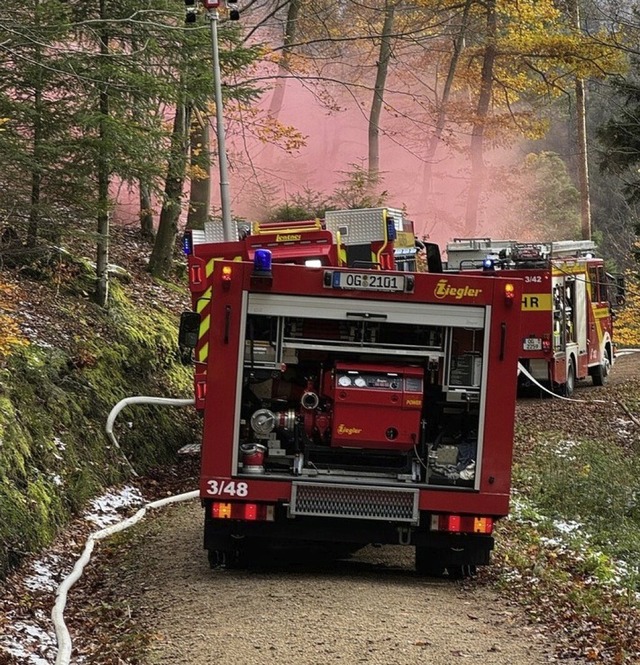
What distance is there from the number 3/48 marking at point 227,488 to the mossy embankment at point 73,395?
6.02ft

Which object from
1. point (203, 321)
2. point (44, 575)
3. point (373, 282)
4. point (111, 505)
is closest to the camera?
point (373, 282)

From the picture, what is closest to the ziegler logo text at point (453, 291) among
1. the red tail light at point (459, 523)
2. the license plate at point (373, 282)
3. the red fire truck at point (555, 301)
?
the license plate at point (373, 282)

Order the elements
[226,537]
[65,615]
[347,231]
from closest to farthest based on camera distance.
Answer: [65,615] < [226,537] < [347,231]

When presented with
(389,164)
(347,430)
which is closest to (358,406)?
(347,430)

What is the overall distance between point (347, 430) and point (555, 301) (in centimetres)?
1311

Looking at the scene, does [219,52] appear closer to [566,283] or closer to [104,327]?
[104,327]

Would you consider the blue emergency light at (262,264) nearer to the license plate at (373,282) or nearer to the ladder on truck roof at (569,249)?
the license plate at (373,282)

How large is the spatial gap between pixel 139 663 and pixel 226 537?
2.40m

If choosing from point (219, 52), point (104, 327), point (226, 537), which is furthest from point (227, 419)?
point (219, 52)

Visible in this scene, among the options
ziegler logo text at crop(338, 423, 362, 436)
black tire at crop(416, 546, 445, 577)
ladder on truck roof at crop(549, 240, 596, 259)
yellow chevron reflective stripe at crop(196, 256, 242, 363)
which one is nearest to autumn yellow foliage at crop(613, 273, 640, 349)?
ladder on truck roof at crop(549, 240, 596, 259)

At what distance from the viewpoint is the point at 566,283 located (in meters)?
21.7

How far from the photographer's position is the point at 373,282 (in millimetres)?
8484

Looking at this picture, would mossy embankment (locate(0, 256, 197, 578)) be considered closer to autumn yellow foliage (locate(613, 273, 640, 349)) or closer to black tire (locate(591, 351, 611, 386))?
black tire (locate(591, 351, 611, 386))

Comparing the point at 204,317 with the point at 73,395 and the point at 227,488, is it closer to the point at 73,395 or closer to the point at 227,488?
the point at 227,488
